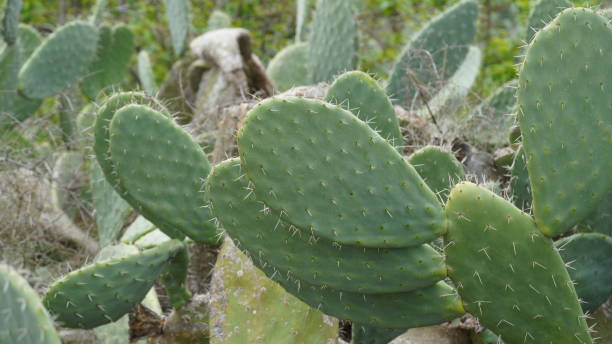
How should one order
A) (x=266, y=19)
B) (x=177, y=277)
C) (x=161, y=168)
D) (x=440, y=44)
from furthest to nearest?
(x=266, y=19) → (x=440, y=44) → (x=177, y=277) → (x=161, y=168)

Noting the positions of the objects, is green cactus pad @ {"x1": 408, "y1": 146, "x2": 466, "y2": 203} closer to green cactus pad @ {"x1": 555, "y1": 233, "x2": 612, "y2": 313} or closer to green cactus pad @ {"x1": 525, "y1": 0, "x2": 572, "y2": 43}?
green cactus pad @ {"x1": 555, "y1": 233, "x2": 612, "y2": 313}

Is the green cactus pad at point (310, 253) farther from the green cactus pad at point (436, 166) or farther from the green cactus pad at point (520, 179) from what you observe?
the green cactus pad at point (520, 179)

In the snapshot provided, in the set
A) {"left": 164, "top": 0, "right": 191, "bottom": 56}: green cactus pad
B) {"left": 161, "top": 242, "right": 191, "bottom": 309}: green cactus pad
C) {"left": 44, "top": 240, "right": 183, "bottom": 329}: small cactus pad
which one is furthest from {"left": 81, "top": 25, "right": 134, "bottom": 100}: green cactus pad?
{"left": 44, "top": 240, "right": 183, "bottom": 329}: small cactus pad

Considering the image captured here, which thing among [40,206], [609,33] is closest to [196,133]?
[40,206]

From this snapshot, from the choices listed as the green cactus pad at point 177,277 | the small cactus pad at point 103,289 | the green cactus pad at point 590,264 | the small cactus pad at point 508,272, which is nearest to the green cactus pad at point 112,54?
the green cactus pad at point 177,277

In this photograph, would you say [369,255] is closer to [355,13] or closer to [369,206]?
[369,206]

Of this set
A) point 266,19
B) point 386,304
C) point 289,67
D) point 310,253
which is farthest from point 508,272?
point 266,19

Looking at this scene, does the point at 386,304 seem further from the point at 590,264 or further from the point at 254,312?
the point at 590,264
